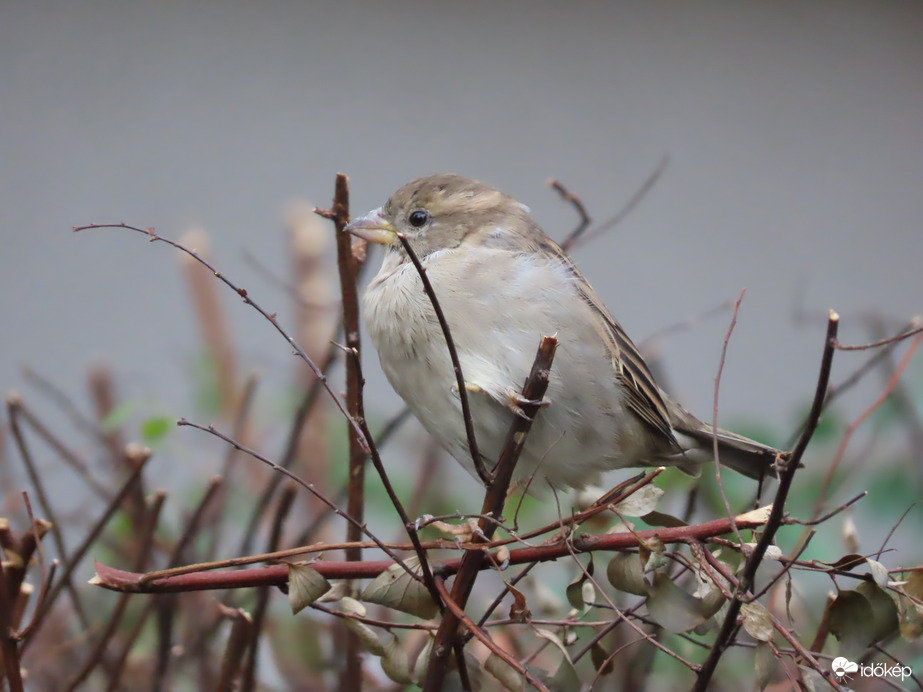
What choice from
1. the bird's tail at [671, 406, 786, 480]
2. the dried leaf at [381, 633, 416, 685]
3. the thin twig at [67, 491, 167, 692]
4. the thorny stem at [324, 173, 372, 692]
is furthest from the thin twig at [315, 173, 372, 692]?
the bird's tail at [671, 406, 786, 480]

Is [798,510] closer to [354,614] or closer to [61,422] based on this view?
[354,614]

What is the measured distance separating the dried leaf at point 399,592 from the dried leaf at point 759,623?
0.99 ft

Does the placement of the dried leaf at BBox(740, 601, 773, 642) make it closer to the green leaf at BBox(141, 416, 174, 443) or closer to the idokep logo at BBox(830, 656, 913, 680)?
the idokep logo at BBox(830, 656, 913, 680)

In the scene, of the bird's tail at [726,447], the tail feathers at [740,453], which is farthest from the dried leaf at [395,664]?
the tail feathers at [740,453]

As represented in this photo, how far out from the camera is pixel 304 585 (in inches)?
32.7

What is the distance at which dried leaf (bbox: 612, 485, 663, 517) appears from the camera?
91 cm

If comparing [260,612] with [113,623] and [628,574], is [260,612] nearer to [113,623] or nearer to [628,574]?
[113,623]

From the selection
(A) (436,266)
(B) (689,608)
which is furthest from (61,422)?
(B) (689,608)

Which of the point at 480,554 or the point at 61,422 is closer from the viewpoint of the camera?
the point at 480,554

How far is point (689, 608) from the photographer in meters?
0.86

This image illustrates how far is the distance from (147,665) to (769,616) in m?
1.01

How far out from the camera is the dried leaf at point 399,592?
88cm

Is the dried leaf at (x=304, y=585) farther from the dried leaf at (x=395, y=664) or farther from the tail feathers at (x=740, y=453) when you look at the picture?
the tail feathers at (x=740, y=453)

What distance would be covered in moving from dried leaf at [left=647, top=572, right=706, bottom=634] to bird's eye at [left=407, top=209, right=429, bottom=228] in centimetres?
84
